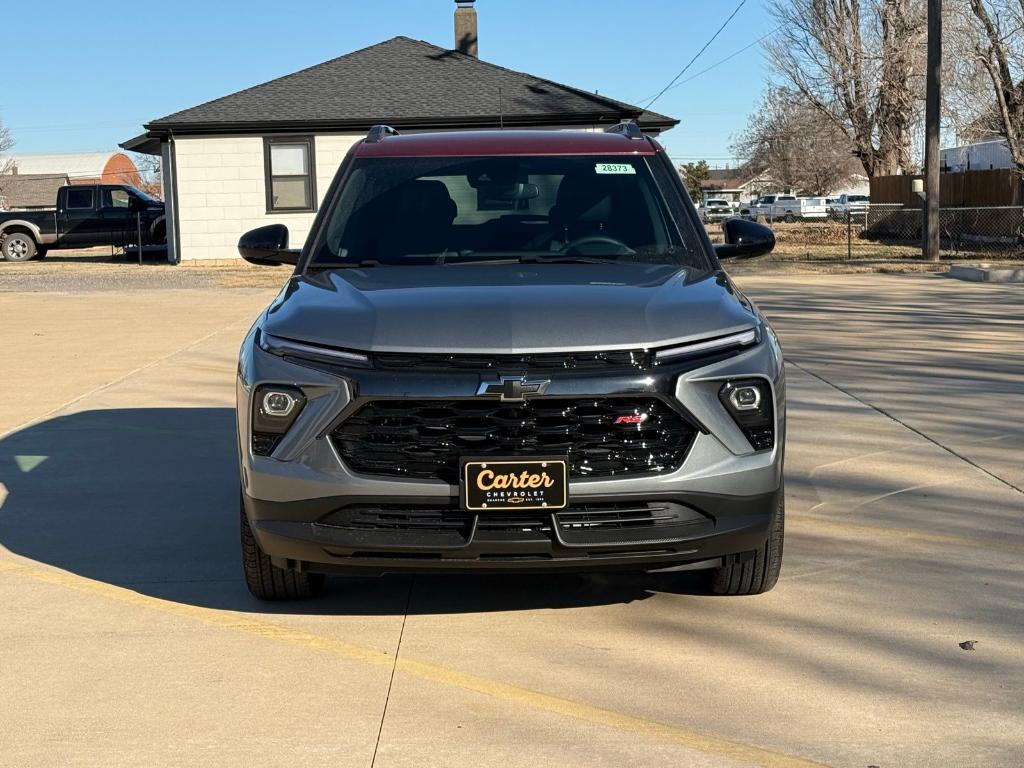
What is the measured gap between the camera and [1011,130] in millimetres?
27141

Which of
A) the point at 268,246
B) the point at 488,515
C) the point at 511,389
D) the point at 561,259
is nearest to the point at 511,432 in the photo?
the point at 511,389

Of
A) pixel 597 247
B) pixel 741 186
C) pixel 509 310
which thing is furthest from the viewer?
pixel 741 186

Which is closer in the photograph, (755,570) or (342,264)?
(755,570)

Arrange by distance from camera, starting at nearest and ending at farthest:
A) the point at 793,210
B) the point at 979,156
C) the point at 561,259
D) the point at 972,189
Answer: the point at 561,259 < the point at 972,189 < the point at 979,156 < the point at 793,210

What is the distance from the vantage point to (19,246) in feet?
108

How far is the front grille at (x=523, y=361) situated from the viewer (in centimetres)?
440

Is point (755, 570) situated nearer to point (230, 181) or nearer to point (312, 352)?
point (312, 352)

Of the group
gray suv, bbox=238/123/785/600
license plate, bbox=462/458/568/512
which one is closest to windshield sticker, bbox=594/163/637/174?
gray suv, bbox=238/123/785/600

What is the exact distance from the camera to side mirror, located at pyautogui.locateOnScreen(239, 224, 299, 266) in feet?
21.0

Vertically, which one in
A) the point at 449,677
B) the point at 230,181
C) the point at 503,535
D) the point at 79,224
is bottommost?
the point at 449,677

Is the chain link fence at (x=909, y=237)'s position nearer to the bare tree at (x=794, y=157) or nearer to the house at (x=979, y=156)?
the house at (x=979, y=156)

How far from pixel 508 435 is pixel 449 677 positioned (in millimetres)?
800

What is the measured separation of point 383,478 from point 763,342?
141 centimetres

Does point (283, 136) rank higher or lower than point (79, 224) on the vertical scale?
higher
